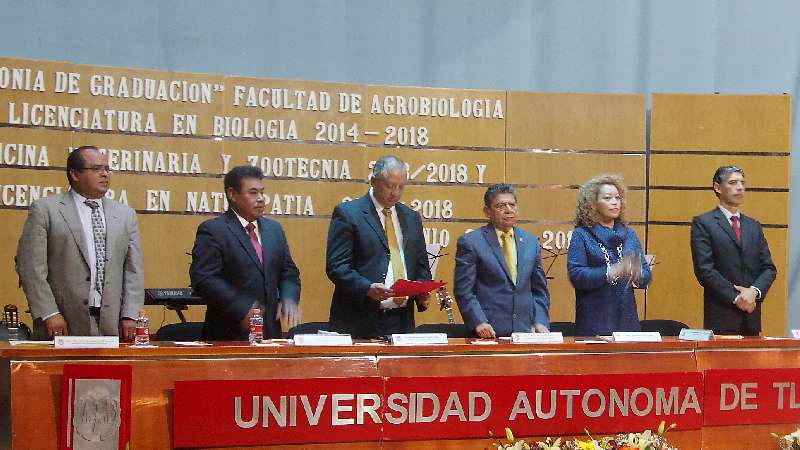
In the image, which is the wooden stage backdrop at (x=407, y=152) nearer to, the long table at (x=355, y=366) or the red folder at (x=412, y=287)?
the red folder at (x=412, y=287)

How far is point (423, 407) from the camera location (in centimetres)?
344

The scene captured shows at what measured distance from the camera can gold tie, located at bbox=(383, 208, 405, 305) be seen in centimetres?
430

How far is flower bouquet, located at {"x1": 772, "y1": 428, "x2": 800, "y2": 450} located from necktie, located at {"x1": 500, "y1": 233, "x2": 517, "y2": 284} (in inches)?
49.6

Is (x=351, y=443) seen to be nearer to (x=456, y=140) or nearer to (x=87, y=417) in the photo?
(x=87, y=417)

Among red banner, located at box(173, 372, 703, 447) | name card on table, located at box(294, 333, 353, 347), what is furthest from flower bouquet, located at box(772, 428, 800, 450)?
name card on table, located at box(294, 333, 353, 347)

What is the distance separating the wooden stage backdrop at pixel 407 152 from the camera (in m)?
6.12

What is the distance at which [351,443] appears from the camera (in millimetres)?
3354

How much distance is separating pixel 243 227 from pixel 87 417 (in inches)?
52.4

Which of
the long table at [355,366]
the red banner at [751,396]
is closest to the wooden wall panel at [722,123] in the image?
the long table at [355,366]

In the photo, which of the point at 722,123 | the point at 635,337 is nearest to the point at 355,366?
the point at 635,337

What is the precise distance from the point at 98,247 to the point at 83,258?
3.0 inches

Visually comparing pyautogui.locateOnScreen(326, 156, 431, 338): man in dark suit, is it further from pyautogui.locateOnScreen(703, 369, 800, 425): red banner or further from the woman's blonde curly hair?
pyautogui.locateOnScreen(703, 369, 800, 425): red banner

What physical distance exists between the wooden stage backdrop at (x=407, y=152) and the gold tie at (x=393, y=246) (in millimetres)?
2197

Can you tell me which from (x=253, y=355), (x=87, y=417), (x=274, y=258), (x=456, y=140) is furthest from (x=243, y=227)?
(x=456, y=140)
